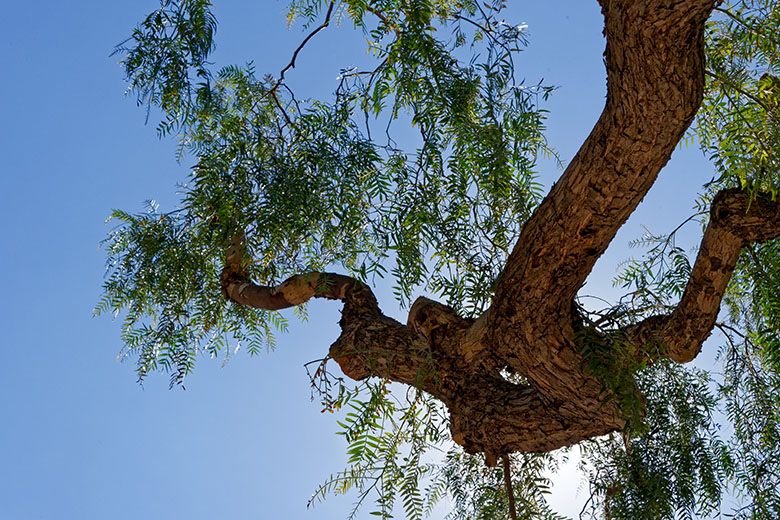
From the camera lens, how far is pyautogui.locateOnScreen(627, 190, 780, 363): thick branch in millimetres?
1469

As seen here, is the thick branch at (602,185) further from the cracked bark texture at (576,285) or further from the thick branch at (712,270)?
the thick branch at (712,270)

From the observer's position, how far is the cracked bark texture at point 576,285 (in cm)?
127

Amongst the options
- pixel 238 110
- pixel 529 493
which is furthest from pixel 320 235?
pixel 529 493

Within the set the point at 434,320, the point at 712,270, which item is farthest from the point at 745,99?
the point at 434,320

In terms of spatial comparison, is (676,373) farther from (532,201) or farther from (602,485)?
(532,201)

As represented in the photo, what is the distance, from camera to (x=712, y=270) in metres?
1.51

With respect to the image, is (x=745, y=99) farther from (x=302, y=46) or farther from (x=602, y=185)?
(x=302, y=46)

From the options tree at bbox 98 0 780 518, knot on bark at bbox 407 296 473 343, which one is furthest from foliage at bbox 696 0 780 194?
knot on bark at bbox 407 296 473 343

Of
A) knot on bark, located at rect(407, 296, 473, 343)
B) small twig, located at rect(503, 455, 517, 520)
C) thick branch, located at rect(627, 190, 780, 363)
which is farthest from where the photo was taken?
knot on bark, located at rect(407, 296, 473, 343)

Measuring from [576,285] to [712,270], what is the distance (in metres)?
0.26

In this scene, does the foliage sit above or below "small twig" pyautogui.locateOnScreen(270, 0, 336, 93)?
below

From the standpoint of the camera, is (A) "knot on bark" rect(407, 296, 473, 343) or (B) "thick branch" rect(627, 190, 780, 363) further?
(A) "knot on bark" rect(407, 296, 473, 343)

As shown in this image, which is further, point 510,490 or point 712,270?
point 510,490

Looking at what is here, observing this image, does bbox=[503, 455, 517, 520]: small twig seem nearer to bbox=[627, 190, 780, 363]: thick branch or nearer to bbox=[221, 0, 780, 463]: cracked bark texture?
bbox=[221, 0, 780, 463]: cracked bark texture
